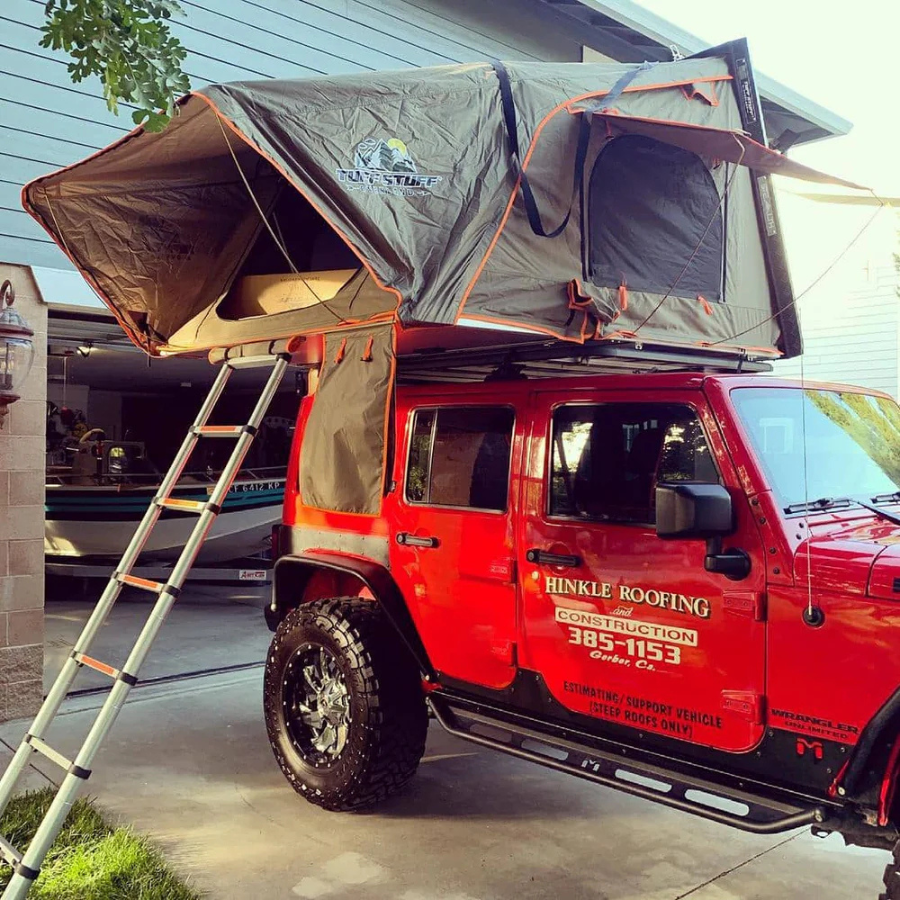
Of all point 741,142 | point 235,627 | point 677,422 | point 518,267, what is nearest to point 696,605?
point 677,422

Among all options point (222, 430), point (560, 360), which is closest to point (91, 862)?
point (222, 430)

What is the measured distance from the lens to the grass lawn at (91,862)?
361 centimetres

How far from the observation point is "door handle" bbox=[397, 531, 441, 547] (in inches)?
172

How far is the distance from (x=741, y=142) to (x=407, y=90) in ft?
4.44

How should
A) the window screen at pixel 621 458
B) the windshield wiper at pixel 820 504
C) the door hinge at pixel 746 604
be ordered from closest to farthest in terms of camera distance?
the door hinge at pixel 746 604, the windshield wiper at pixel 820 504, the window screen at pixel 621 458

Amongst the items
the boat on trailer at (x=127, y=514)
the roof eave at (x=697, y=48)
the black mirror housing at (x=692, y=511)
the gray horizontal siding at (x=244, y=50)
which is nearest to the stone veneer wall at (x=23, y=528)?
the gray horizontal siding at (x=244, y=50)

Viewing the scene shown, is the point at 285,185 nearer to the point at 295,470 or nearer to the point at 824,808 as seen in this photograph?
the point at 295,470

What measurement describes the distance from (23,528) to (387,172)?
3712 millimetres

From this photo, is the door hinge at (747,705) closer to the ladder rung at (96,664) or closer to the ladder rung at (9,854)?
the ladder rung at (96,664)

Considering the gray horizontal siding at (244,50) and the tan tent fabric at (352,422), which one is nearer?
the tan tent fabric at (352,422)

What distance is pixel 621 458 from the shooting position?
3779 mm

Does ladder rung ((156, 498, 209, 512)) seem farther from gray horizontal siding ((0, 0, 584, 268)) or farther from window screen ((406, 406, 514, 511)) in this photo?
gray horizontal siding ((0, 0, 584, 268))

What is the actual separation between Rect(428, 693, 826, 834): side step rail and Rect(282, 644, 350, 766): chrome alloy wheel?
460 millimetres

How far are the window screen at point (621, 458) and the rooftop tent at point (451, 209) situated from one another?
0.36m
